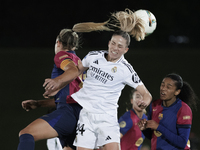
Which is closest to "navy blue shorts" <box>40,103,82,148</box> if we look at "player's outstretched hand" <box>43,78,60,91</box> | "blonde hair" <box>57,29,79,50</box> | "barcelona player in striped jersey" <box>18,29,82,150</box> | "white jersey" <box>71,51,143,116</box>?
"barcelona player in striped jersey" <box>18,29,82,150</box>

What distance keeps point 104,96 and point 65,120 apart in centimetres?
32

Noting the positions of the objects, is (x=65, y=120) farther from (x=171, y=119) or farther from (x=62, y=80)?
(x=171, y=119)

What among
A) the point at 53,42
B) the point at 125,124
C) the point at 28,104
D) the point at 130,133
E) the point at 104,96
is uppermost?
the point at 53,42

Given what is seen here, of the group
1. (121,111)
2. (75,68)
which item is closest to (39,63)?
(121,111)

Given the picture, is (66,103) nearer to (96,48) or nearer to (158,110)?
(158,110)

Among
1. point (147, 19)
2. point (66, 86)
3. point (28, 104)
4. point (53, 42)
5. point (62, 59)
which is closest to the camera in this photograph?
point (62, 59)

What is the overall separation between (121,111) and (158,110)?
2.24 m

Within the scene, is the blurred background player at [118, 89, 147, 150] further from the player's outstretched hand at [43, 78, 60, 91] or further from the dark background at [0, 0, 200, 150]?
the dark background at [0, 0, 200, 150]

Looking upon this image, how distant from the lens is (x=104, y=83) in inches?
81.9

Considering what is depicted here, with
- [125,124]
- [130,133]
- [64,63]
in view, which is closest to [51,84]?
[64,63]

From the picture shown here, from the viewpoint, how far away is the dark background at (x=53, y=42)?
15.3 ft

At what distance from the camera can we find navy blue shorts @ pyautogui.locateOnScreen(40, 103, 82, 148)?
204cm

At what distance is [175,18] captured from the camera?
544cm

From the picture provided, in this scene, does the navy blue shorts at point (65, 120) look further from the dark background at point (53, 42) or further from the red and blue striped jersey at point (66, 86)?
the dark background at point (53, 42)
